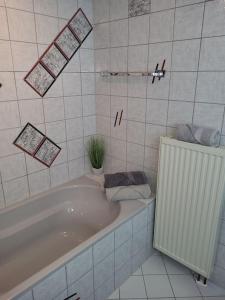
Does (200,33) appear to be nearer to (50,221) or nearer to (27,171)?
(27,171)

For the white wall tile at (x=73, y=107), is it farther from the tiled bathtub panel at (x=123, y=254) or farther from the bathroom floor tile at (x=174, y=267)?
the bathroom floor tile at (x=174, y=267)

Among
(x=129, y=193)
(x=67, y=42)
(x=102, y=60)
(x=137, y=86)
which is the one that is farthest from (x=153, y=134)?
(x=67, y=42)

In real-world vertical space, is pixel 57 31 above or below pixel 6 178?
above

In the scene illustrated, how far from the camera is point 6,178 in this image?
1.76m

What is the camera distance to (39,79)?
1.79 meters

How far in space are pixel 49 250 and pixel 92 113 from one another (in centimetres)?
129

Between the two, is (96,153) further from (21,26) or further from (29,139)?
(21,26)

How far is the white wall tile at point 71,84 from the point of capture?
1.97 metres

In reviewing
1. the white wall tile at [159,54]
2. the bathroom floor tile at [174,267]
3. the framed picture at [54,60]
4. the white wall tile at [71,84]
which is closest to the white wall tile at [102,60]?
the white wall tile at [71,84]

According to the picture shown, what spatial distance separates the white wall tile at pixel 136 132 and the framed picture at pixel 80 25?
861 millimetres

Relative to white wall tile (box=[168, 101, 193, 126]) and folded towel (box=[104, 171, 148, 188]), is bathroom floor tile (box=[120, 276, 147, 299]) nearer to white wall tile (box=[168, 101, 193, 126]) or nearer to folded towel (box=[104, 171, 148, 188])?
folded towel (box=[104, 171, 148, 188])

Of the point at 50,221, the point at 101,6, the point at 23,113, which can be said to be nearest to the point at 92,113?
the point at 23,113

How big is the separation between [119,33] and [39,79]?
75 centimetres

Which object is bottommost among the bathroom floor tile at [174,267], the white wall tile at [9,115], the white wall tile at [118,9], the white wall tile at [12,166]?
the bathroom floor tile at [174,267]
